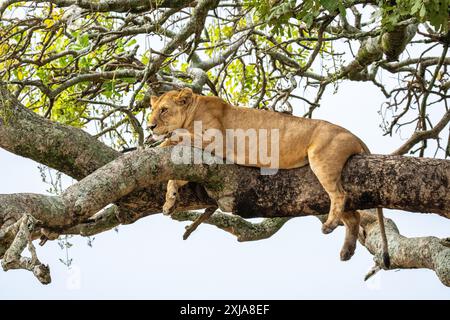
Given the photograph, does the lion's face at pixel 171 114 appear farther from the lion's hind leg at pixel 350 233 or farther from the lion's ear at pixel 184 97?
the lion's hind leg at pixel 350 233

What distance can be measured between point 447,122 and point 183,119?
3.11m

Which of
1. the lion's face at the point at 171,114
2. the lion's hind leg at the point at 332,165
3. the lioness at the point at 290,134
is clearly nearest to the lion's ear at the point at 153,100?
the lioness at the point at 290,134

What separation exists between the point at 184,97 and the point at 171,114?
19 centimetres

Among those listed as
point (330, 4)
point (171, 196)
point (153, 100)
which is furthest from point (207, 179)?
point (330, 4)

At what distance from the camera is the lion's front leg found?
731 centimetres

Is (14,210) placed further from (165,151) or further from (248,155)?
(248,155)

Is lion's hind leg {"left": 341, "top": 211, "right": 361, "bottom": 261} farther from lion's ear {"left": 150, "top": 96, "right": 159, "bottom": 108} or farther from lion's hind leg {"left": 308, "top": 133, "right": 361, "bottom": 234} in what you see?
lion's ear {"left": 150, "top": 96, "right": 159, "bottom": 108}

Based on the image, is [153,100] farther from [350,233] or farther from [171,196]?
[350,233]

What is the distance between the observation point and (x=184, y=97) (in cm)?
798

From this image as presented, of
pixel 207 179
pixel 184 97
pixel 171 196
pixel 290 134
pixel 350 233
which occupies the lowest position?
pixel 350 233

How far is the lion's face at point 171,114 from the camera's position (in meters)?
7.93

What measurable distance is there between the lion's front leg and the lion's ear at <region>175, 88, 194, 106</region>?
89 cm

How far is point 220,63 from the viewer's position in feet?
32.2

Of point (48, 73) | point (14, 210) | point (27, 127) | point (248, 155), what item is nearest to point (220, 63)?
point (48, 73)
